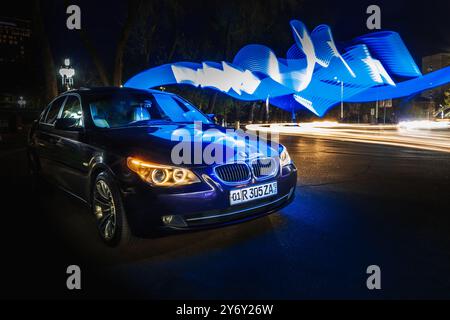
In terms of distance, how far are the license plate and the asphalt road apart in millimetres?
473

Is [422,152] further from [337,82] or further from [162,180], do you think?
[337,82]

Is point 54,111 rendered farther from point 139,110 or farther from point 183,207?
point 183,207

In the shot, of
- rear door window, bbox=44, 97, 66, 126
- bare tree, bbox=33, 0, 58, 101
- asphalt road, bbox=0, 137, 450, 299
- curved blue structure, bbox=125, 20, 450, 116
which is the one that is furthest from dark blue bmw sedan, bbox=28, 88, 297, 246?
curved blue structure, bbox=125, 20, 450, 116

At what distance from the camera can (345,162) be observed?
31.6 feet

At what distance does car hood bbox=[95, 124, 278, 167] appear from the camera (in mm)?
3543

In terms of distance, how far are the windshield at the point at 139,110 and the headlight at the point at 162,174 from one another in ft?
4.09

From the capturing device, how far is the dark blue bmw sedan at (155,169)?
3.40m

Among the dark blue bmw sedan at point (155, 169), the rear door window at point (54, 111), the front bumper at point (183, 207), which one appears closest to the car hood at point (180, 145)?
the dark blue bmw sedan at point (155, 169)

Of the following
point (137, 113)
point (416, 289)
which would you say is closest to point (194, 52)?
point (137, 113)

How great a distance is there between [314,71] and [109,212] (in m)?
32.2

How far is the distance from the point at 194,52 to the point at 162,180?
39.0 metres

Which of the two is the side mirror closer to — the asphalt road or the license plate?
the asphalt road

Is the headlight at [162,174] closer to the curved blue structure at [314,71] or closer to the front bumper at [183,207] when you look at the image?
the front bumper at [183,207]

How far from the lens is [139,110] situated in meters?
5.04
